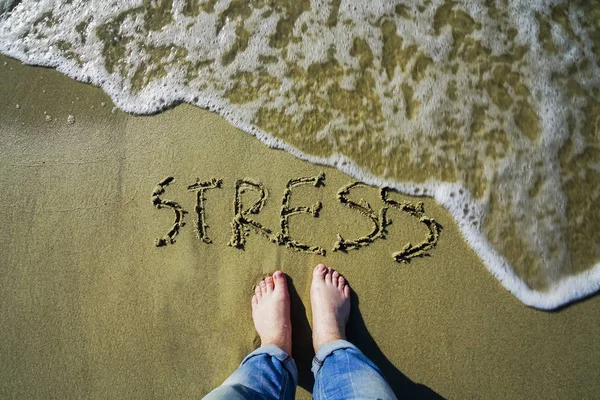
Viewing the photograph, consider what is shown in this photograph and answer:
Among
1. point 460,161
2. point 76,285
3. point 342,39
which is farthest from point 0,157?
point 460,161

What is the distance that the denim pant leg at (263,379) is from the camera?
1.81 m

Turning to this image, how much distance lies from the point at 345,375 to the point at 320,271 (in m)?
0.57

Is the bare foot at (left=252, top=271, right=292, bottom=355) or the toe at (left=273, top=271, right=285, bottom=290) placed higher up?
the toe at (left=273, top=271, right=285, bottom=290)

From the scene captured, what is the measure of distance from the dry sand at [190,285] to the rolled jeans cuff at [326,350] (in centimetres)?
17

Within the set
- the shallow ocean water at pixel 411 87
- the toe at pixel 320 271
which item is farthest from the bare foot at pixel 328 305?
the shallow ocean water at pixel 411 87

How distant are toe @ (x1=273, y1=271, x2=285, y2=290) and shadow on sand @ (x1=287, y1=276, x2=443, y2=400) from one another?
0.06 meters

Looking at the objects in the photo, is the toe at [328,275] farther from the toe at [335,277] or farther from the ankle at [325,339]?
the ankle at [325,339]

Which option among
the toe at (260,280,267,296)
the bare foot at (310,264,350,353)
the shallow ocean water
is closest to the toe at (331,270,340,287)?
the bare foot at (310,264,350,353)

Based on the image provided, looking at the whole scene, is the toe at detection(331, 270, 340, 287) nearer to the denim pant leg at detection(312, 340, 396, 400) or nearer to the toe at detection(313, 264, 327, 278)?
the toe at detection(313, 264, 327, 278)

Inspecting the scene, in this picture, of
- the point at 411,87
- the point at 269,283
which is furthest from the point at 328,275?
the point at 411,87

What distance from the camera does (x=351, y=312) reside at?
2.28 meters

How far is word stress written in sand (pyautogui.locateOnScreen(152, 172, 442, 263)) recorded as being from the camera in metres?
2.29

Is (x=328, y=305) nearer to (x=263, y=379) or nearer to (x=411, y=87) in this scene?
(x=263, y=379)

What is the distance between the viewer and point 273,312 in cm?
213
